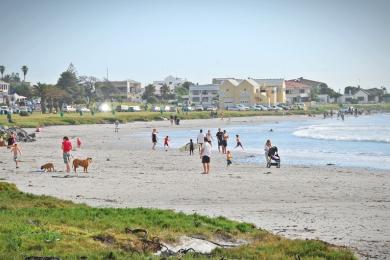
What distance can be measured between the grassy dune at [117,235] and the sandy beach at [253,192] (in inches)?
52.9

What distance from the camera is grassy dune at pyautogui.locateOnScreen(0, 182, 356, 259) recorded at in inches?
429

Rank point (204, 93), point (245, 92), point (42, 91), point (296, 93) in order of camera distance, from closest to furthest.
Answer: point (42, 91) < point (245, 92) < point (204, 93) < point (296, 93)

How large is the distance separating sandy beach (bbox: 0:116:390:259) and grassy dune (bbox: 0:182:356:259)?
4.41ft

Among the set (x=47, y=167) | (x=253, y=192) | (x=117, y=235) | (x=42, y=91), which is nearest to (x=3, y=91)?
(x=42, y=91)

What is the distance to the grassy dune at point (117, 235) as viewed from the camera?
10.9 meters

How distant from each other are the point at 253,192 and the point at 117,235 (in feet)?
30.9

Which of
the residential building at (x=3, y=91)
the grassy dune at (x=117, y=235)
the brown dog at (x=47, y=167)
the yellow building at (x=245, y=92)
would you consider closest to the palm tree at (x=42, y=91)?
the residential building at (x=3, y=91)

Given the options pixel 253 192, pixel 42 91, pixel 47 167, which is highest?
pixel 42 91

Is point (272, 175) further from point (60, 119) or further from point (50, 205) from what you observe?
point (60, 119)

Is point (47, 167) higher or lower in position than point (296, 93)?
lower

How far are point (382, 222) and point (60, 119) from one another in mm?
69028

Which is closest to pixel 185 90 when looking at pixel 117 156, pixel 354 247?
pixel 117 156

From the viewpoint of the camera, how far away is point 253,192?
2072 cm

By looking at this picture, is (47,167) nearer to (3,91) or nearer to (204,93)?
(3,91)
